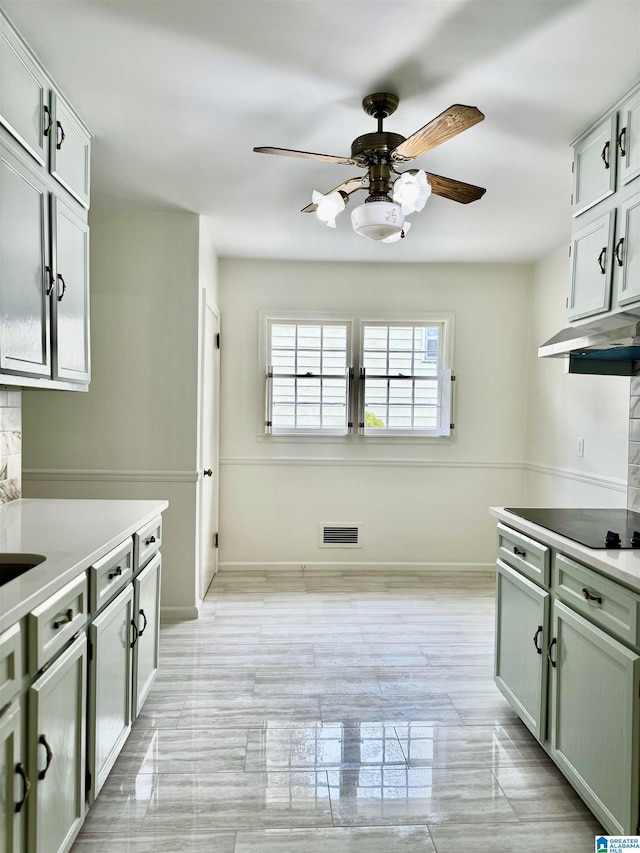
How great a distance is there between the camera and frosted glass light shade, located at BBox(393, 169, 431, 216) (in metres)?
2.10

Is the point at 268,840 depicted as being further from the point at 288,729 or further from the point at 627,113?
the point at 627,113

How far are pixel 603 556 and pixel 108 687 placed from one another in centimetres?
166

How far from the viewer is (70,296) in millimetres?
2426

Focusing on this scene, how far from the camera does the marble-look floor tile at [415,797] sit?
189 cm

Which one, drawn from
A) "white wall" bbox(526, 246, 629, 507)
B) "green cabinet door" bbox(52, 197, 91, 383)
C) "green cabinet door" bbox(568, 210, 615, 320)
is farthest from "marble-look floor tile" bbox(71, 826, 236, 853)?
"white wall" bbox(526, 246, 629, 507)

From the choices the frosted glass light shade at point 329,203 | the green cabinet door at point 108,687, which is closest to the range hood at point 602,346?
the frosted glass light shade at point 329,203

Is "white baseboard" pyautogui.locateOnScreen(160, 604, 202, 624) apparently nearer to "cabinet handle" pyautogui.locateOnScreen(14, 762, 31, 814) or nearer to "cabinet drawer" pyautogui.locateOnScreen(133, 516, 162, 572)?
"cabinet drawer" pyautogui.locateOnScreen(133, 516, 162, 572)

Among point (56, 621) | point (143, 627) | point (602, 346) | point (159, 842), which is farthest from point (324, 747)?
point (602, 346)

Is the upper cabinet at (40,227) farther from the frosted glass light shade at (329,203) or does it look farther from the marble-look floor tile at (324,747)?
the marble-look floor tile at (324,747)

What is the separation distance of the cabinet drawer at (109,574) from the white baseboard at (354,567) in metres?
2.63

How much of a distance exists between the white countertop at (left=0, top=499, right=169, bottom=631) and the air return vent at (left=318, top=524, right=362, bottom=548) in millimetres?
2283

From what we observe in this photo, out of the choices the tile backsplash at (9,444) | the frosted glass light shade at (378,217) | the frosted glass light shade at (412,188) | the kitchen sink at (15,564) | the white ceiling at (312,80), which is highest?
the white ceiling at (312,80)

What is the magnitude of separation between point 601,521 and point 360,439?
258 centimetres

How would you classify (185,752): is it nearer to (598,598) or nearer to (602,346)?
(598,598)
